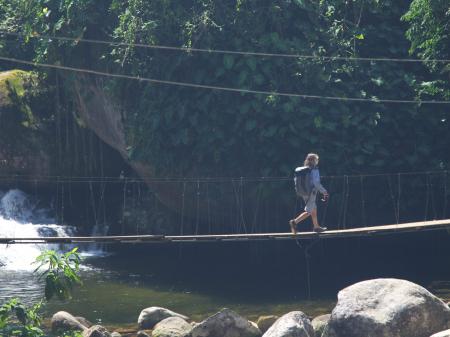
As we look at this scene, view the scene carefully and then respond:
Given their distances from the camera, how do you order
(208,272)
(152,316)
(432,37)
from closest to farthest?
1. (152,316)
2. (432,37)
3. (208,272)

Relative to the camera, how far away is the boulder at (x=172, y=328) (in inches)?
656

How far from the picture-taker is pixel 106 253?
2517 centimetres

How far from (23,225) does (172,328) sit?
9.78m

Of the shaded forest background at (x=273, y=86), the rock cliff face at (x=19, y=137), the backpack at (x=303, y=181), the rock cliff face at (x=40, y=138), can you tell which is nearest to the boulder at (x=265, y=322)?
the backpack at (x=303, y=181)

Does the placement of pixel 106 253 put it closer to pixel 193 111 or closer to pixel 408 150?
pixel 193 111

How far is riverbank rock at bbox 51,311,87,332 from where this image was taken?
54.7 feet

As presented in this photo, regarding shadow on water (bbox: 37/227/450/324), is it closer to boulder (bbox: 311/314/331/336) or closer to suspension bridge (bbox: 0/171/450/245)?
suspension bridge (bbox: 0/171/450/245)

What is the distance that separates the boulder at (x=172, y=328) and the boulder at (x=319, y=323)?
7.78 ft

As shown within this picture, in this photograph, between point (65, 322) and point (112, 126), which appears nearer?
point (65, 322)

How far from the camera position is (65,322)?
1681 centimetres

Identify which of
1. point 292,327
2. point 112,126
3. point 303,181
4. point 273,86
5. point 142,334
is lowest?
point 142,334

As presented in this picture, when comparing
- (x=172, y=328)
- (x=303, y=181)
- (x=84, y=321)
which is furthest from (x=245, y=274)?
(x=84, y=321)

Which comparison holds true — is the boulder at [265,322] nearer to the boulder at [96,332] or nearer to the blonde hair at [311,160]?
the boulder at [96,332]

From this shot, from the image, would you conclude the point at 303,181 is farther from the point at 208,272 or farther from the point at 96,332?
the point at 208,272
